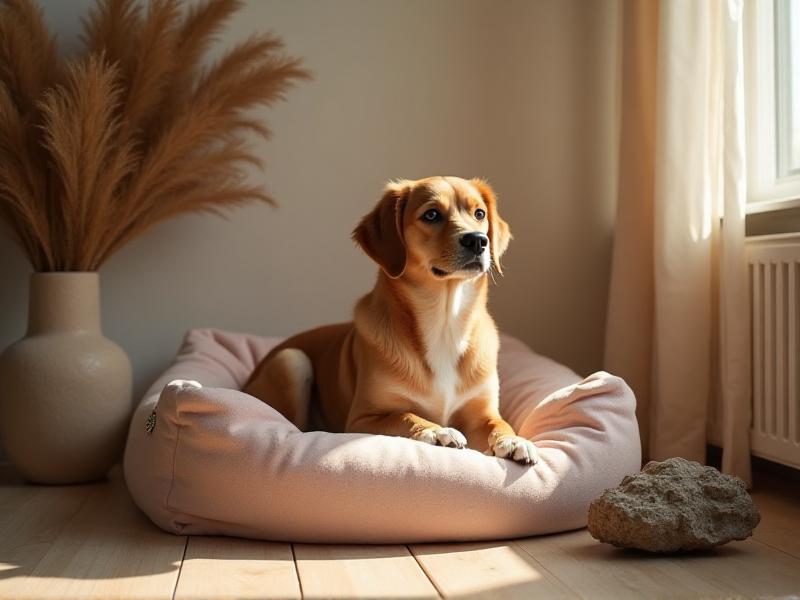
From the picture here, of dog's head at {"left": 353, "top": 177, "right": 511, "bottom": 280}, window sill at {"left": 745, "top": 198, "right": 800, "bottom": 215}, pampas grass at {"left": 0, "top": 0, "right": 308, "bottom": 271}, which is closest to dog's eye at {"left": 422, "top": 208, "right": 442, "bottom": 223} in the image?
dog's head at {"left": 353, "top": 177, "right": 511, "bottom": 280}

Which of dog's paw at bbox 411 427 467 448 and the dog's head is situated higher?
the dog's head

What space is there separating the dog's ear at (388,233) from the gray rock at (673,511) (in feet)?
2.81

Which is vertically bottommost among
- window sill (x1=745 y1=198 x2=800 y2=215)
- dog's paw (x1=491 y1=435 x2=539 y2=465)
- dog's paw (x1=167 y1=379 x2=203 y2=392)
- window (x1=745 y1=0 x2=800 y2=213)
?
dog's paw (x1=491 y1=435 x2=539 y2=465)

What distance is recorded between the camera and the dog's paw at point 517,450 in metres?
2.21

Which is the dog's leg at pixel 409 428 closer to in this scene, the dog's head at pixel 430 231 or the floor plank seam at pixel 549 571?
the floor plank seam at pixel 549 571

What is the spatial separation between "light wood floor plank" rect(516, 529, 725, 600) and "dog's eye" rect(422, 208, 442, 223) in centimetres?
90

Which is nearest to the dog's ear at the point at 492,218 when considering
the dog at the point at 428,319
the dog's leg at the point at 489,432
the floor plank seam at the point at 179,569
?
the dog at the point at 428,319

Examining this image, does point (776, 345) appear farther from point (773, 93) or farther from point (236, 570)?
point (236, 570)

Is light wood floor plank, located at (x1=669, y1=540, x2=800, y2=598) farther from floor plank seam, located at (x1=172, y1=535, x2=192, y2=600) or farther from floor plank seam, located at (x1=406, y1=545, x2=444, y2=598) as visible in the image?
floor plank seam, located at (x1=172, y1=535, x2=192, y2=600)

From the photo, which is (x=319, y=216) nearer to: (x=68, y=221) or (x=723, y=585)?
(x=68, y=221)

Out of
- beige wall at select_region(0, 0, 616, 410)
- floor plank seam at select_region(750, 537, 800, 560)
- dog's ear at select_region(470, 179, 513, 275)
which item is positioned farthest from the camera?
beige wall at select_region(0, 0, 616, 410)

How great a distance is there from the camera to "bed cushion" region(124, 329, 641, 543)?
6.86 feet

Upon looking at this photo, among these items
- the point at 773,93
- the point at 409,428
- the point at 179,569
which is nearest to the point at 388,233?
the point at 409,428

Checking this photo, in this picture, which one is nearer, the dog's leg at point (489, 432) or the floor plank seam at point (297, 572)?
the floor plank seam at point (297, 572)
